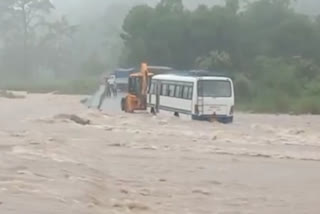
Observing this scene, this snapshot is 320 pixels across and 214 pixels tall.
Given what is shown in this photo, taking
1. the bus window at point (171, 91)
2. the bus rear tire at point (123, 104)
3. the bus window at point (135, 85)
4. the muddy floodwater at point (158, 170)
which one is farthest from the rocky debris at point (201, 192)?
the bus rear tire at point (123, 104)

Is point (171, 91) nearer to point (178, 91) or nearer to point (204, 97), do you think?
point (178, 91)

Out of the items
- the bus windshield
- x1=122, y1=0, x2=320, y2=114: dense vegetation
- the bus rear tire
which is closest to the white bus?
the bus windshield

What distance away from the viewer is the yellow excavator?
41.2 m

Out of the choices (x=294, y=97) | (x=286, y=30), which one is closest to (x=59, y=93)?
(x=286, y=30)

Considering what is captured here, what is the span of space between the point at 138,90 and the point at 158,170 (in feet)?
78.1

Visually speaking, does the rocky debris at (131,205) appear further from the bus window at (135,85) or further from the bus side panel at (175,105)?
the bus window at (135,85)

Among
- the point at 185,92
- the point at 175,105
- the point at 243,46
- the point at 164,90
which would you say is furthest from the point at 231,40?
the point at 185,92

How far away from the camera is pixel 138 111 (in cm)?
4125

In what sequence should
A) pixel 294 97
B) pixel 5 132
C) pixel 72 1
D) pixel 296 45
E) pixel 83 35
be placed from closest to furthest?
1. pixel 5 132
2. pixel 294 97
3. pixel 296 45
4. pixel 83 35
5. pixel 72 1

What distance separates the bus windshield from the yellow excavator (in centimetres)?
725

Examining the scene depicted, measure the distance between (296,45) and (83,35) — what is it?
57235mm

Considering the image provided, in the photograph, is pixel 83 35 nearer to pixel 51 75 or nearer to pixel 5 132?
pixel 51 75

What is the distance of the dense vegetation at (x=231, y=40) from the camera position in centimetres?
5775

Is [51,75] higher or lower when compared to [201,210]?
lower
